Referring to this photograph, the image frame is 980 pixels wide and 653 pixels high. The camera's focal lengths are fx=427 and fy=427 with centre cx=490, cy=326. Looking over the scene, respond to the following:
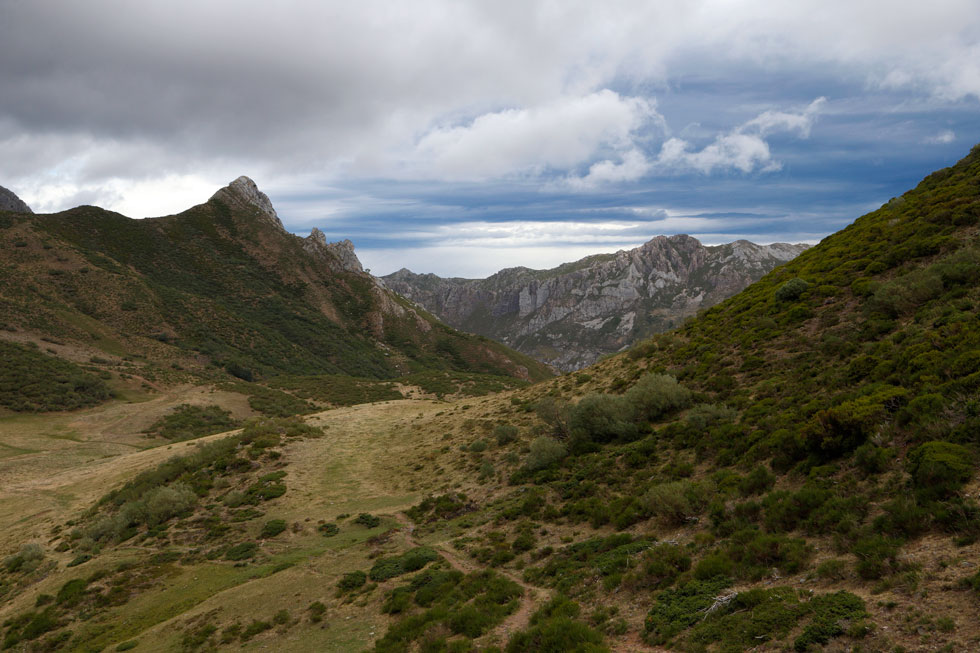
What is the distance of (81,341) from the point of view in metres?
86.8

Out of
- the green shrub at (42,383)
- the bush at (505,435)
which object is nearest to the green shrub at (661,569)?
the bush at (505,435)

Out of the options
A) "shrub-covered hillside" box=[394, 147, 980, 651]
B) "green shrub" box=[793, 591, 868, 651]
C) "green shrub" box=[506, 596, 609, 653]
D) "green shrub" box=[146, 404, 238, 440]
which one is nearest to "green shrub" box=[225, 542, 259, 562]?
"shrub-covered hillside" box=[394, 147, 980, 651]

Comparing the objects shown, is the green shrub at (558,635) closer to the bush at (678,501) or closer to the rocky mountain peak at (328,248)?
the bush at (678,501)

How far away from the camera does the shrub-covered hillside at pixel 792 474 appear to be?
27.2ft

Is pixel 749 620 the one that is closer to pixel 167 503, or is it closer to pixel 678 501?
pixel 678 501

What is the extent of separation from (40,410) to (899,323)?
304 ft

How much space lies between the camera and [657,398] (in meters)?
24.1

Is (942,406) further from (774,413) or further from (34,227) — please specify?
(34,227)

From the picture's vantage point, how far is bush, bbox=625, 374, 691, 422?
23516 millimetres

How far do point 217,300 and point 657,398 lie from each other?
492ft

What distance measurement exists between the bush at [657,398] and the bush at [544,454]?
16.1ft

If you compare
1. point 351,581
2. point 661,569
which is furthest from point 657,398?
point 351,581

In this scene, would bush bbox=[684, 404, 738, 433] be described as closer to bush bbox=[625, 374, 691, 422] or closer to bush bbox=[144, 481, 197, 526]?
bush bbox=[625, 374, 691, 422]

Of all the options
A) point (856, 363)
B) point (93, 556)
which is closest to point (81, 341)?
point (93, 556)
